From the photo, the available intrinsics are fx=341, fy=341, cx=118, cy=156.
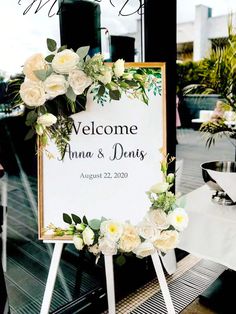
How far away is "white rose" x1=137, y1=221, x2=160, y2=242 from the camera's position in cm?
125

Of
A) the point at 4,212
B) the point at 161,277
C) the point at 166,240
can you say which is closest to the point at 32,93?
the point at 166,240

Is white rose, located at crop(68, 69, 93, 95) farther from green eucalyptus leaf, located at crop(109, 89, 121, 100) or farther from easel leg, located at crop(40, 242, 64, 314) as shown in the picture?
easel leg, located at crop(40, 242, 64, 314)

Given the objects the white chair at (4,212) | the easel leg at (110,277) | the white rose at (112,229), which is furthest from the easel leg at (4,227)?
the white rose at (112,229)

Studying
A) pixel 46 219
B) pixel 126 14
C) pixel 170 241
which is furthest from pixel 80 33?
pixel 170 241

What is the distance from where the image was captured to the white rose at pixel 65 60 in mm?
1154

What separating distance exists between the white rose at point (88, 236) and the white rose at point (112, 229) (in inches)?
1.7

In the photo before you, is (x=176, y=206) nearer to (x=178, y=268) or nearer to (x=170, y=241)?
(x=170, y=241)

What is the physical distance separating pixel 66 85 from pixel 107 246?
0.60 m

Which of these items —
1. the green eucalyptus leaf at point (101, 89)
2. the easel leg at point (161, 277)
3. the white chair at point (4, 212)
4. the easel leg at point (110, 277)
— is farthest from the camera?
the white chair at point (4, 212)

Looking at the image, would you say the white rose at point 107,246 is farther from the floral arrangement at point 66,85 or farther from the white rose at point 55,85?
the white rose at point 55,85

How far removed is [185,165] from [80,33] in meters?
3.97

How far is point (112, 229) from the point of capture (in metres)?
A: 1.24

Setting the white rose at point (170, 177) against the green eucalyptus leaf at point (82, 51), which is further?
the white rose at point (170, 177)

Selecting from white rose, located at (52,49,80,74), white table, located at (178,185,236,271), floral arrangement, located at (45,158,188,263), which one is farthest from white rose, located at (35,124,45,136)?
white table, located at (178,185,236,271)
